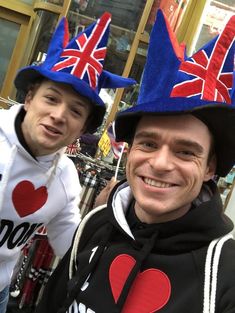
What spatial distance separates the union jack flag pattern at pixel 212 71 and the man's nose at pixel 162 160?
157mm

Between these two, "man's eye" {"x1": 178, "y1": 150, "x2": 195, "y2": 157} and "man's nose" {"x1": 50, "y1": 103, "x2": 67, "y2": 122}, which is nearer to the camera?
"man's eye" {"x1": 178, "y1": 150, "x2": 195, "y2": 157}

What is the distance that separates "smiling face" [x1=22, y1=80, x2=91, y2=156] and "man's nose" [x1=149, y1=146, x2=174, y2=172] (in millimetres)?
687

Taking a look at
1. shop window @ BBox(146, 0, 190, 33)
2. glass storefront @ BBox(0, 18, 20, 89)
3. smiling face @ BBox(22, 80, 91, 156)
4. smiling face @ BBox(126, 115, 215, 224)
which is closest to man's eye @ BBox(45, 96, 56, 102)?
smiling face @ BBox(22, 80, 91, 156)

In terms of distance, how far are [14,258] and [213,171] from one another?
1.14 meters

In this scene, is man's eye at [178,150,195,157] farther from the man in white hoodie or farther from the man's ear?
the man in white hoodie

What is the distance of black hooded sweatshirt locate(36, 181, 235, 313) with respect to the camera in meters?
1.02

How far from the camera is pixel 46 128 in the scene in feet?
5.60

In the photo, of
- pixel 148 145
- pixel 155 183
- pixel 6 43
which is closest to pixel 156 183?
pixel 155 183

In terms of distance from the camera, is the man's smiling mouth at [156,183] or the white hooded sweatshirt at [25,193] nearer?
the man's smiling mouth at [156,183]

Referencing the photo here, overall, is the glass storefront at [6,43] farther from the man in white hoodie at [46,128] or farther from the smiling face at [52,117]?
the smiling face at [52,117]

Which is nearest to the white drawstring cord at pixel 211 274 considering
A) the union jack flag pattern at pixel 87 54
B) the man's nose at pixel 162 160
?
the man's nose at pixel 162 160

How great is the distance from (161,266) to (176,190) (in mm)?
213

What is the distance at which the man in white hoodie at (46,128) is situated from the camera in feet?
5.64

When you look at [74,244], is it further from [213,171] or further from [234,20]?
[234,20]
